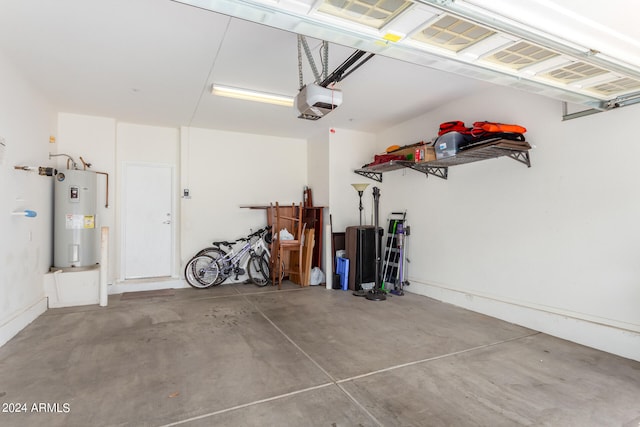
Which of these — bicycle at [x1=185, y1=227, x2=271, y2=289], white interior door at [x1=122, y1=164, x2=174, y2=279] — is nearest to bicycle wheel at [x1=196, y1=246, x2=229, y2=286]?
bicycle at [x1=185, y1=227, x2=271, y2=289]

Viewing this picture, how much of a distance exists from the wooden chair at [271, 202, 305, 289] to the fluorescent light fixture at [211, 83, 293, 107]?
6.11 ft

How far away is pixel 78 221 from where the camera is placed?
15.4 ft

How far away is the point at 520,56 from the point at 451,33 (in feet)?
2.04

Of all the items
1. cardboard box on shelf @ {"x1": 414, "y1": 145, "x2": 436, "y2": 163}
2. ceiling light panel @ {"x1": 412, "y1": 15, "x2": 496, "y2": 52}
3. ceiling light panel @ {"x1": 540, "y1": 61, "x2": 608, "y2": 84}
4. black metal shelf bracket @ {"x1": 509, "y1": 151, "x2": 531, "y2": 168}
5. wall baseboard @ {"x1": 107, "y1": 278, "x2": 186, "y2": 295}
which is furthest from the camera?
wall baseboard @ {"x1": 107, "y1": 278, "x2": 186, "y2": 295}

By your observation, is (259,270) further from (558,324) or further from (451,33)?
(451,33)

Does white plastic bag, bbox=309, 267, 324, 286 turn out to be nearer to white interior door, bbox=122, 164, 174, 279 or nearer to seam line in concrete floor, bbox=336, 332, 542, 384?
white interior door, bbox=122, 164, 174, 279

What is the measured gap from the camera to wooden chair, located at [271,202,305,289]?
5.64 m

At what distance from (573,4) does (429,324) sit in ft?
10.2

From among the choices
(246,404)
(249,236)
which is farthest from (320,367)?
(249,236)

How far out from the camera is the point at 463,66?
7.28ft

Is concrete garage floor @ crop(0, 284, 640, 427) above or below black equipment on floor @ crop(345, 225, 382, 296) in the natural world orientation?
below

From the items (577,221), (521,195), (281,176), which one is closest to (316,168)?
(281,176)

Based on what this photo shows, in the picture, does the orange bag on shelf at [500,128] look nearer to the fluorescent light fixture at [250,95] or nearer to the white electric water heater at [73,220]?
the fluorescent light fixture at [250,95]

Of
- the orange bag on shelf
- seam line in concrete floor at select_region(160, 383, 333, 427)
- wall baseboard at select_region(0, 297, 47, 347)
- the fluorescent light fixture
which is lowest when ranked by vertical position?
seam line in concrete floor at select_region(160, 383, 333, 427)
